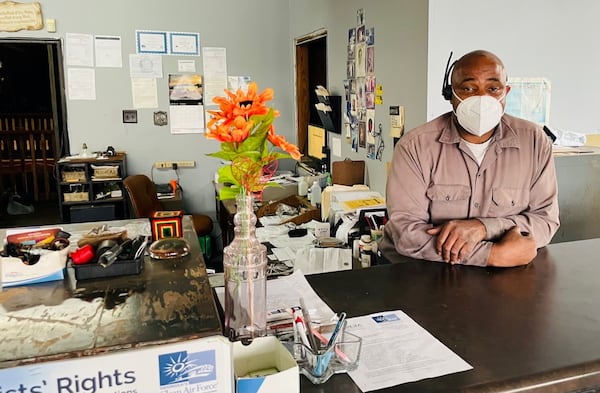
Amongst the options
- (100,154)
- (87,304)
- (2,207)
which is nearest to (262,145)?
(87,304)

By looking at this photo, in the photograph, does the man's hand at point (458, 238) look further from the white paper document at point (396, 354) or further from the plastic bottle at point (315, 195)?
the plastic bottle at point (315, 195)

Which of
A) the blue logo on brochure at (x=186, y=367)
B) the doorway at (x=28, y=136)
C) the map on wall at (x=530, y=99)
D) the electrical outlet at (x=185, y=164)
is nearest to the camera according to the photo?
the blue logo on brochure at (x=186, y=367)

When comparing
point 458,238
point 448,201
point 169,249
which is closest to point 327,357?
point 169,249

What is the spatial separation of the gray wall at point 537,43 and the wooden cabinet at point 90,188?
304 centimetres

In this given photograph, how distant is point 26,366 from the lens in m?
0.75

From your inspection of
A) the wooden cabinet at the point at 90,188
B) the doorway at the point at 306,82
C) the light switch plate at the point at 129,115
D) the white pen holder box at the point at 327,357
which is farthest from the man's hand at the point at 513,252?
the light switch plate at the point at 129,115

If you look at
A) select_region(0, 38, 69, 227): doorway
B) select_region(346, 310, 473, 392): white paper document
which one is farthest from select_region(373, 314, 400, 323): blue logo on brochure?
select_region(0, 38, 69, 227): doorway

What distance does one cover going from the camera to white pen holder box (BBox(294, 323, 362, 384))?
92 centimetres

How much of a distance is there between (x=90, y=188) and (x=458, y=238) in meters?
3.76

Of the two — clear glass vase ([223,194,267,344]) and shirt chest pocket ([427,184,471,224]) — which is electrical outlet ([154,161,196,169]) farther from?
clear glass vase ([223,194,267,344])

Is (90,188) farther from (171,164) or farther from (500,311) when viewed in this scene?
(500,311)

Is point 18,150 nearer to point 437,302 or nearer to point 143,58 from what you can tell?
point 143,58

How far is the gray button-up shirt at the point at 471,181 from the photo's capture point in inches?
65.2

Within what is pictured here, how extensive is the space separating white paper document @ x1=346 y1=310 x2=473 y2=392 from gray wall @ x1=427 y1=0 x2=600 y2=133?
1546mm
